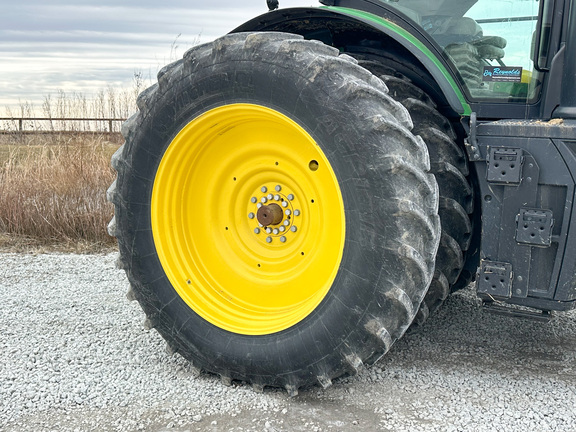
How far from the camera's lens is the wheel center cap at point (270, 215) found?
3137 millimetres

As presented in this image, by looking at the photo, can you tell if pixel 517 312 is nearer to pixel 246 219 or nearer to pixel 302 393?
pixel 302 393

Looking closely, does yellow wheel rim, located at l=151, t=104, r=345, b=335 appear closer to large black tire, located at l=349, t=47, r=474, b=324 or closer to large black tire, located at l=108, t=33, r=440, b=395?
large black tire, located at l=108, t=33, r=440, b=395

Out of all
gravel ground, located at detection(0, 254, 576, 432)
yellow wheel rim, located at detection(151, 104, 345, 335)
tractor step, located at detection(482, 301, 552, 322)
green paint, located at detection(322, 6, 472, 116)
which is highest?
green paint, located at detection(322, 6, 472, 116)

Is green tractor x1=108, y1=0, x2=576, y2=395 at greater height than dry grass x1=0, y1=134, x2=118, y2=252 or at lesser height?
greater

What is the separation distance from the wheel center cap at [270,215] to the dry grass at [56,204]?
3.61 meters

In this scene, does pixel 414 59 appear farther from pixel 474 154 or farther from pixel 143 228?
pixel 143 228

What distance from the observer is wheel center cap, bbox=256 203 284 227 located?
3137 mm

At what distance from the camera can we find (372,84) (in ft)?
8.94

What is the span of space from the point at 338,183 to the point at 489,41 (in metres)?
1.11

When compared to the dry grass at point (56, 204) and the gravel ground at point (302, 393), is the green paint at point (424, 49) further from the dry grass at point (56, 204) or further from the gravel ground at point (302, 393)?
the dry grass at point (56, 204)

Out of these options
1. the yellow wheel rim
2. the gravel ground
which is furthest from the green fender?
the gravel ground

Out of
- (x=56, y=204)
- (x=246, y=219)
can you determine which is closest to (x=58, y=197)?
(x=56, y=204)

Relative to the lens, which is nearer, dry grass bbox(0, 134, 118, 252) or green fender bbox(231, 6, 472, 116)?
green fender bbox(231, 6, 472, 116)

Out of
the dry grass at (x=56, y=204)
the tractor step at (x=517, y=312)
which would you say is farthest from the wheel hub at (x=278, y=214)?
the dry grass at (x=56, y=204)
